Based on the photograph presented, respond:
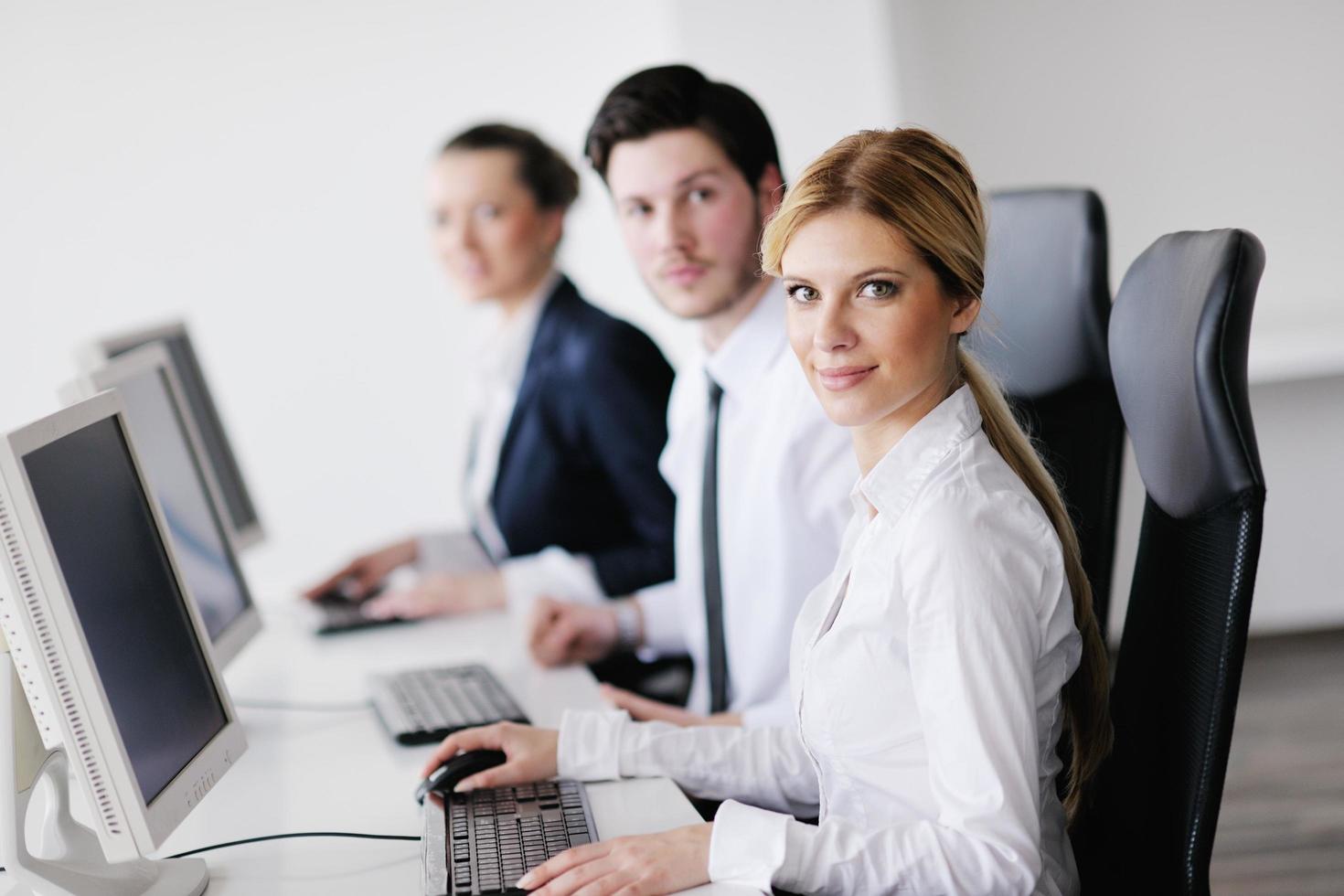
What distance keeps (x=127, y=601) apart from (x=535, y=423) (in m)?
1.35

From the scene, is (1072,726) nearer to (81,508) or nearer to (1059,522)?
(1059,522)

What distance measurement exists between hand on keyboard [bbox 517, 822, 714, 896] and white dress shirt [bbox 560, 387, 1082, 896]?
2cm

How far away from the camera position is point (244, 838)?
139 cm

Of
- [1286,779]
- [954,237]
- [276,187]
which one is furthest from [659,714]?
[276,187]

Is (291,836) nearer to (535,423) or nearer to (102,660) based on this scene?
(102,660)

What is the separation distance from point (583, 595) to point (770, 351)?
0.63 m

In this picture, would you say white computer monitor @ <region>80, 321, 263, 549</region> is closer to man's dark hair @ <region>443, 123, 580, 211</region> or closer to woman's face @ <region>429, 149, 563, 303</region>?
woman's face @ <region>429, 149, 563, 303</region>

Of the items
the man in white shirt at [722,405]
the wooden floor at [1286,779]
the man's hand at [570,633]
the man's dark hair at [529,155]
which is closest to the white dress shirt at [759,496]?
the man in white shirt at [722,405]

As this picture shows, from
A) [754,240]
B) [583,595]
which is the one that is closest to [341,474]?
[583,595]

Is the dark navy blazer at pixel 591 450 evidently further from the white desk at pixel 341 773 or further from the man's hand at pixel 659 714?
the man's hand at pixel 659 714

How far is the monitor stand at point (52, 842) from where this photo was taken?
1.21m

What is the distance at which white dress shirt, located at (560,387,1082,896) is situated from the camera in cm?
102

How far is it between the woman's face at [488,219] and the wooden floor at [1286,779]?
6.00 ft

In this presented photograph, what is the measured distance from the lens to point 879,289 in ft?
3.84
